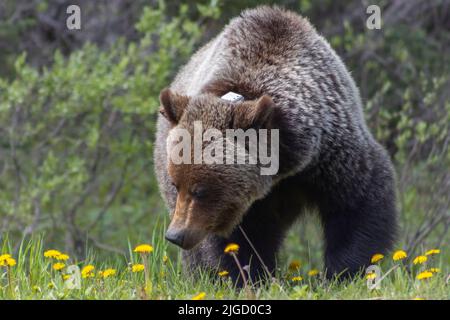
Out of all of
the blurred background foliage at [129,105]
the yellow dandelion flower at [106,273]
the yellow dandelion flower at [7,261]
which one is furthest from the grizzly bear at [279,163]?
the blurred background foliage at [129,105]

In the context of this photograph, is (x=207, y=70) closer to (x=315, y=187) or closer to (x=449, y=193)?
(x=315, y=187)

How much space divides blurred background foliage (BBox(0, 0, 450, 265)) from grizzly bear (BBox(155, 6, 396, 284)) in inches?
75.3

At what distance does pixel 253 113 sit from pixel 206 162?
376 millimetres

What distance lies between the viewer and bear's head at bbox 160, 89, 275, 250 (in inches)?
191

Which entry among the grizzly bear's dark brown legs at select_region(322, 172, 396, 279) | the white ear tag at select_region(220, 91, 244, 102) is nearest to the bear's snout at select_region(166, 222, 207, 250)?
the white ear tag at select_region(220, 91, 244, 102)

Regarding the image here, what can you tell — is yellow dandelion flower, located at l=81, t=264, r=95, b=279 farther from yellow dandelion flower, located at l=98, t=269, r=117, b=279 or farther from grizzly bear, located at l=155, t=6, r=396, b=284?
grizzly bear, located at l=155, t=6, r=396, b=284

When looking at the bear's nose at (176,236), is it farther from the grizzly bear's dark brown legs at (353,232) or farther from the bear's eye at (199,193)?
the grizzly bear's dark brown legs at (353,232)

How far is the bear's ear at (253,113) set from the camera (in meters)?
4.89

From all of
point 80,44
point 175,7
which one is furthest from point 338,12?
point 80,44

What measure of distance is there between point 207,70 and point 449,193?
3.78 m

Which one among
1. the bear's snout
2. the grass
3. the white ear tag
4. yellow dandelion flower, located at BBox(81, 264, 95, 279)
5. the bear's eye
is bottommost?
the grass

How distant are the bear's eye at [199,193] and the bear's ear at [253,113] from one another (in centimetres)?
39

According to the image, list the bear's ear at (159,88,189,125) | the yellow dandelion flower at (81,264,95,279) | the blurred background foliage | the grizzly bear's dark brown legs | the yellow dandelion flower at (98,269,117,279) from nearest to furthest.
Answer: the yellow dandelion flower at (81,264,95,279) → the yellow dandelion flower at (98,269,117,279) → the bear's ear at (159,88,189,125) → the grizzly bear's dark brown legs → the blurred background foliage

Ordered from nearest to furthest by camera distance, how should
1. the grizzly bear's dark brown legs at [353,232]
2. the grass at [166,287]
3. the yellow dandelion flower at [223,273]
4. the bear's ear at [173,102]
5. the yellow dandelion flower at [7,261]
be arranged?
the grass at [166,287] < the yellow dandelion flower at [7,261] < the bear's ear at [173,102] < the yellow dandelion flower at [223,273] < the grizzly bear's dark brown legs at [353,232]
